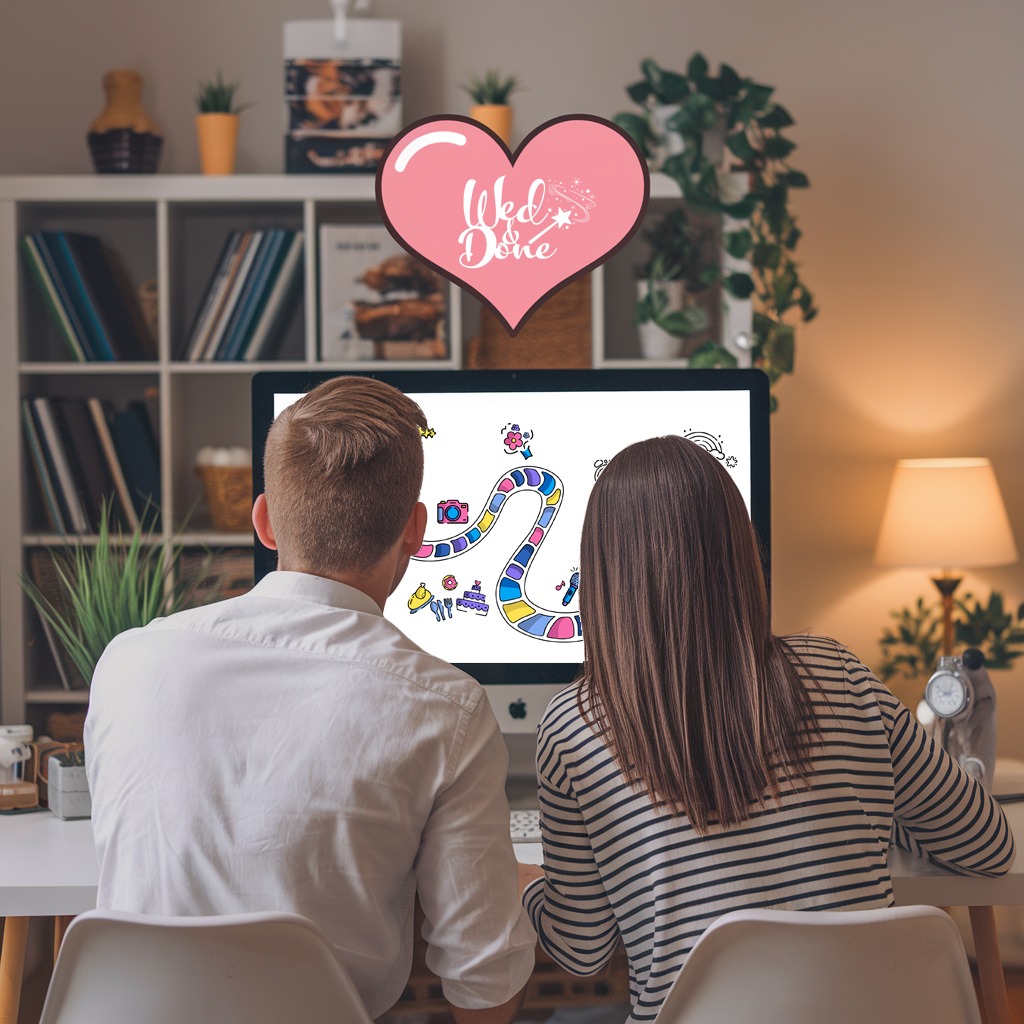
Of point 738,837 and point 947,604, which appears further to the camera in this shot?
point 947,604

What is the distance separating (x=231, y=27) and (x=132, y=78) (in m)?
0.38

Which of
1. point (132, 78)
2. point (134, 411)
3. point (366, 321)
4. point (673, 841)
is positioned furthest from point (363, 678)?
point (132, 78)

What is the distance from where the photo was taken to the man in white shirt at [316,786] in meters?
0.79

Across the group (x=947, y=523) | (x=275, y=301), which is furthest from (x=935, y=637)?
(x=275, y=301)

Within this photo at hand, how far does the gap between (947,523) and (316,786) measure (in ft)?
7.06

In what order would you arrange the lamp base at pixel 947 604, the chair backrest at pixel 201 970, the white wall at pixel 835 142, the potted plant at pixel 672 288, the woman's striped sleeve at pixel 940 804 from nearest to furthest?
the chair backrest at pixel 201 970
the woman's striped sleeve at pixel 940 804
the potted plant at pixel 672 288
the lamp base at pixel 947 604
the white wall at pixel 835 142

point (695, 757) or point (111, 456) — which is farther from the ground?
point (111, 456)

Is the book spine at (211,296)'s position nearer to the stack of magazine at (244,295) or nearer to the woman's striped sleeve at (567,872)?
the stack of magazine at (244,295)

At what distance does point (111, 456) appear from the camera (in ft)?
8.11

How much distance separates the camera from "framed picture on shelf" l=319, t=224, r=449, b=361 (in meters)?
2.42

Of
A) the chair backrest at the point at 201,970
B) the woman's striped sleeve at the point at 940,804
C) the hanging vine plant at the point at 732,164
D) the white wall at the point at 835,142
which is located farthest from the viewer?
the white wall at the point at 835,142

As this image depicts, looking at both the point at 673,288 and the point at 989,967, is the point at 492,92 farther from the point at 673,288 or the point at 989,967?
the point at 989,967

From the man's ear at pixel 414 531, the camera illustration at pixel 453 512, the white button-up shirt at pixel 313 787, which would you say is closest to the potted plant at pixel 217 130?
the camera illustration at pixel 453 512

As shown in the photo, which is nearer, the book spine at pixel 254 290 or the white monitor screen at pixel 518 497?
the white monitor screen at pixel 518 497
